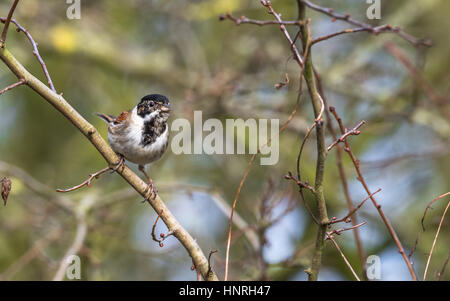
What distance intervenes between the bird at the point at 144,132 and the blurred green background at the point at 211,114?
1.04m

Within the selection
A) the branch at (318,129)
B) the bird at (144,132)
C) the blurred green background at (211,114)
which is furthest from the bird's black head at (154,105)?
the branch at (318,129)

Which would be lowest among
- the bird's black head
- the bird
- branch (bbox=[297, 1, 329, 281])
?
branch (bbox=[297, 1, 329, 281])

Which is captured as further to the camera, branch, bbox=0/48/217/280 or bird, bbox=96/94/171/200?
bird, bbox=96/94/171/200

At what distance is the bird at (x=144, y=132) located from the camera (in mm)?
4422

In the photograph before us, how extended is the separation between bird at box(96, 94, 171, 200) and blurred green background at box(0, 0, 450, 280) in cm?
104

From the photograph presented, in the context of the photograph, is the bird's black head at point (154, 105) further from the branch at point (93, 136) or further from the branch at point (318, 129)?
the branch at point (318, 129)

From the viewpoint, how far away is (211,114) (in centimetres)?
667

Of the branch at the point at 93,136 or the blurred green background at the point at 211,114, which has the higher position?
the blurred green background at the point at 211,114

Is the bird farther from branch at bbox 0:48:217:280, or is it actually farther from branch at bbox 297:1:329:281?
branch at bbox 297:1:329:281

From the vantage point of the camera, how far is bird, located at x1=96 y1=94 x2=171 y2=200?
4422 millimetres

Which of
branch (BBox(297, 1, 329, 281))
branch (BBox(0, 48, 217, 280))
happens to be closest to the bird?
branch (BBox(0, 48, 217, 280))

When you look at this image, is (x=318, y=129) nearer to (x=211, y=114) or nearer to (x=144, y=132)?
(x=144, y=132)

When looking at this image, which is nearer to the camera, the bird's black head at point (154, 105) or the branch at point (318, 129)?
the branch at point (318, 129)

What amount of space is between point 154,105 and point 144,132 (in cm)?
24
